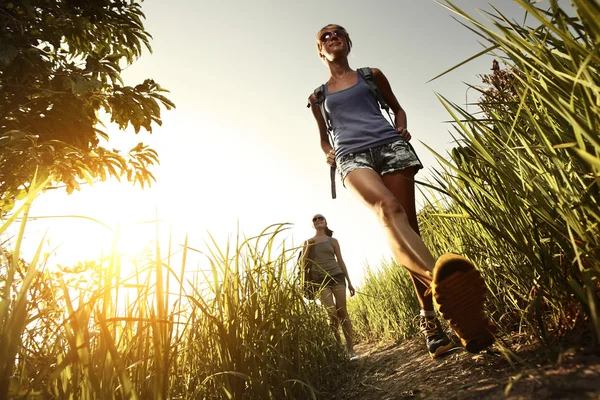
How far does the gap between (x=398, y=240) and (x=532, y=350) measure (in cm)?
61

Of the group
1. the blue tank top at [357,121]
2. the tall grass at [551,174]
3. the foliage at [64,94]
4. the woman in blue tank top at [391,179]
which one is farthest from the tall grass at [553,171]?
the foliage at [64,94]

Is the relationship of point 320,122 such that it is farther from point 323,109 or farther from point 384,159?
point 384,159

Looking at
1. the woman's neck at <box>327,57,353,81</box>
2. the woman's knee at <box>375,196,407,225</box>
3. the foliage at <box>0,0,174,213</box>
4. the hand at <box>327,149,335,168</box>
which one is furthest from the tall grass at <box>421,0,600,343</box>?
the foliage at <box>0,0,174,213</box>

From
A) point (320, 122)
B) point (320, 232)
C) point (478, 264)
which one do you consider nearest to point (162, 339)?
point (478, 264)

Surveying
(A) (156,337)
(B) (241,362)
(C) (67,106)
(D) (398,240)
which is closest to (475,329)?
(D) (398,240)

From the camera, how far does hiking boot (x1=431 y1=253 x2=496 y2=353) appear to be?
3.34 ft

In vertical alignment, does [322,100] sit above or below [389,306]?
above

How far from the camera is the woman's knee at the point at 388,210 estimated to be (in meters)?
1.53

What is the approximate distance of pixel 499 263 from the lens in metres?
1.24

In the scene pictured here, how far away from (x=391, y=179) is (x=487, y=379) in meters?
1.11

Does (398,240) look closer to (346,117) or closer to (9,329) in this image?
(346,117)

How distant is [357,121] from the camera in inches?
79.6

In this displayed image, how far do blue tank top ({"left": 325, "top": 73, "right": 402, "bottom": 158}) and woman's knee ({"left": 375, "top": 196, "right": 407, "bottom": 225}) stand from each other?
44 cm

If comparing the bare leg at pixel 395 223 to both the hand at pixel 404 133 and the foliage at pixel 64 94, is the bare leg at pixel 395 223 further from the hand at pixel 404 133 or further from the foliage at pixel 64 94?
the foliage at pixel 64 94
